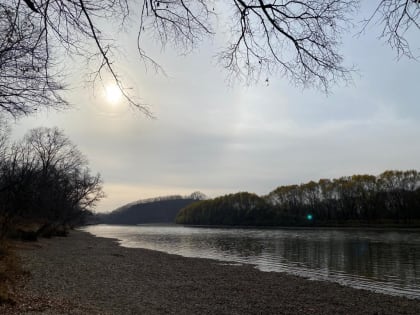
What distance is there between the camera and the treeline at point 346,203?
122 m

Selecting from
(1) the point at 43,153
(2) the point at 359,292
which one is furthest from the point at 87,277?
(1) the point at 43,153

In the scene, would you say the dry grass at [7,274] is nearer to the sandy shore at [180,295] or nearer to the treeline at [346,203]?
the sandy shore at [180,295]

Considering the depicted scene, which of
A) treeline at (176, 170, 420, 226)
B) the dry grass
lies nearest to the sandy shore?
the dry grass

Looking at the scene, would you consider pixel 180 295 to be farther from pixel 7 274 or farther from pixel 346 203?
pixel 346 203

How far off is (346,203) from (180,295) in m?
129

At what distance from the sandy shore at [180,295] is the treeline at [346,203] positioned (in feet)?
345

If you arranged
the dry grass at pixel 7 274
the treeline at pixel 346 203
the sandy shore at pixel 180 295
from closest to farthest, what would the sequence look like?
1. the dry grass at pixel 7 274
2. the sandy shore at pixel 180 295
3. the treeline at pixel 346 203

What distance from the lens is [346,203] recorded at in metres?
136

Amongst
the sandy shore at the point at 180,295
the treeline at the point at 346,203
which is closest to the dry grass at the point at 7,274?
the sandy shore at the point at 180,295

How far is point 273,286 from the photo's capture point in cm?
1998

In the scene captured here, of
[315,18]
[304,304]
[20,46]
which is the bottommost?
[304,304]

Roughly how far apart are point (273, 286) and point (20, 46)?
52.4 ft

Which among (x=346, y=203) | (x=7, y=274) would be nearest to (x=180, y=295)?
(x=7, y=274)

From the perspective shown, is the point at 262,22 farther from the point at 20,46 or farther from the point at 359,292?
the point at 359,292
